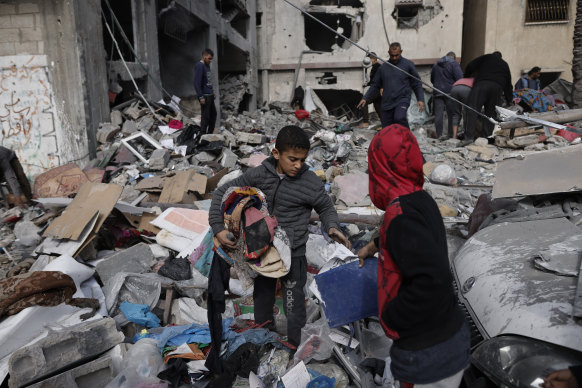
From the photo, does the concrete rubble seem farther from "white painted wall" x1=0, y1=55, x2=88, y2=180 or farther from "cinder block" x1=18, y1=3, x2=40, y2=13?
"cinder block" x1=18, y1=3, x2=40, y2=13

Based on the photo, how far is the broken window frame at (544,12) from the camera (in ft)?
53.8

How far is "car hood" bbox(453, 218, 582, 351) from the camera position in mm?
1635

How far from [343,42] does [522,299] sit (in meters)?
19.3

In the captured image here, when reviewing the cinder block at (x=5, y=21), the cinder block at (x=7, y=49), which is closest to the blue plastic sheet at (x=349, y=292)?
the cinder block at (x=7, y=49)

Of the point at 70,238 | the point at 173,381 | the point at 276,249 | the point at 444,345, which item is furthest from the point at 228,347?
the point at 70,238

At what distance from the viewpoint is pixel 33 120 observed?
281 inches

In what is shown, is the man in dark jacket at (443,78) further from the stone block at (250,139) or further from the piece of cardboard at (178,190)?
the piece of cardboard at (178,190)

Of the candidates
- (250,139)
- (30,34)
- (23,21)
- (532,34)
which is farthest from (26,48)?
(532,34)

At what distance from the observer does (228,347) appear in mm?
2711

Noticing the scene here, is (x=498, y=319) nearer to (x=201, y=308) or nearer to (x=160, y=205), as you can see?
(x=201, y=308)

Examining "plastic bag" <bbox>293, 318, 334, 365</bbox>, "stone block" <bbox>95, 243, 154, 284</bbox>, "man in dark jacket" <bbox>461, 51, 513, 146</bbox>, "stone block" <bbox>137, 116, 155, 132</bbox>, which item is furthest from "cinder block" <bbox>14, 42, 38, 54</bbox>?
"man in dark jacket" <bbox>461, 51, 513, 146</bbox>

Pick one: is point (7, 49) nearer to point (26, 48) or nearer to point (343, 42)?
point (26, 48)

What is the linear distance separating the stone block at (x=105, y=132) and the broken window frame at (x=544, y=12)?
52.8 feet

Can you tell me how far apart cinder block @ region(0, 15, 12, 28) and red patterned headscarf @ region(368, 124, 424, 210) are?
7.57m
